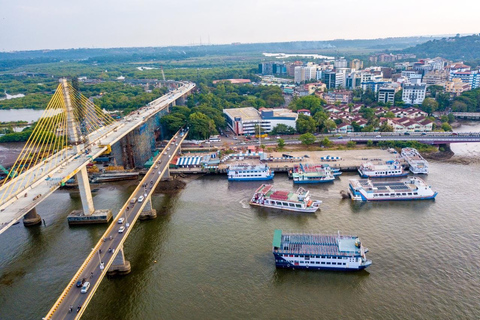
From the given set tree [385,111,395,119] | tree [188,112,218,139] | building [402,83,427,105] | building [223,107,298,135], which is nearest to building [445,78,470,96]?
building [402,83,427,105]

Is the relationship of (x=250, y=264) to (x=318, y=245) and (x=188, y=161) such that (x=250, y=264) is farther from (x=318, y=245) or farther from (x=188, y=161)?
(x=188, y=161)

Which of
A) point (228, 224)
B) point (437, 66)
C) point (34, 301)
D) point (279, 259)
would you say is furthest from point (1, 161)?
point (437, 66)

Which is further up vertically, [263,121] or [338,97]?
[338,97]

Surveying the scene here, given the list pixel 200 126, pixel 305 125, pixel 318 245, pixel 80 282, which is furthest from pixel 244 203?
pixel 305 125

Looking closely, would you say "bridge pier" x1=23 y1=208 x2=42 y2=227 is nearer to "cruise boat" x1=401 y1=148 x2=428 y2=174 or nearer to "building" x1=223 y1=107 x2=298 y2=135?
"building" x1=223 y1=107 x2=298 y2=135

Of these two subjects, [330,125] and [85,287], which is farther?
[330,125]

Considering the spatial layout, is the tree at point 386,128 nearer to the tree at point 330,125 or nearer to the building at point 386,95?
the tree at point 330,125
